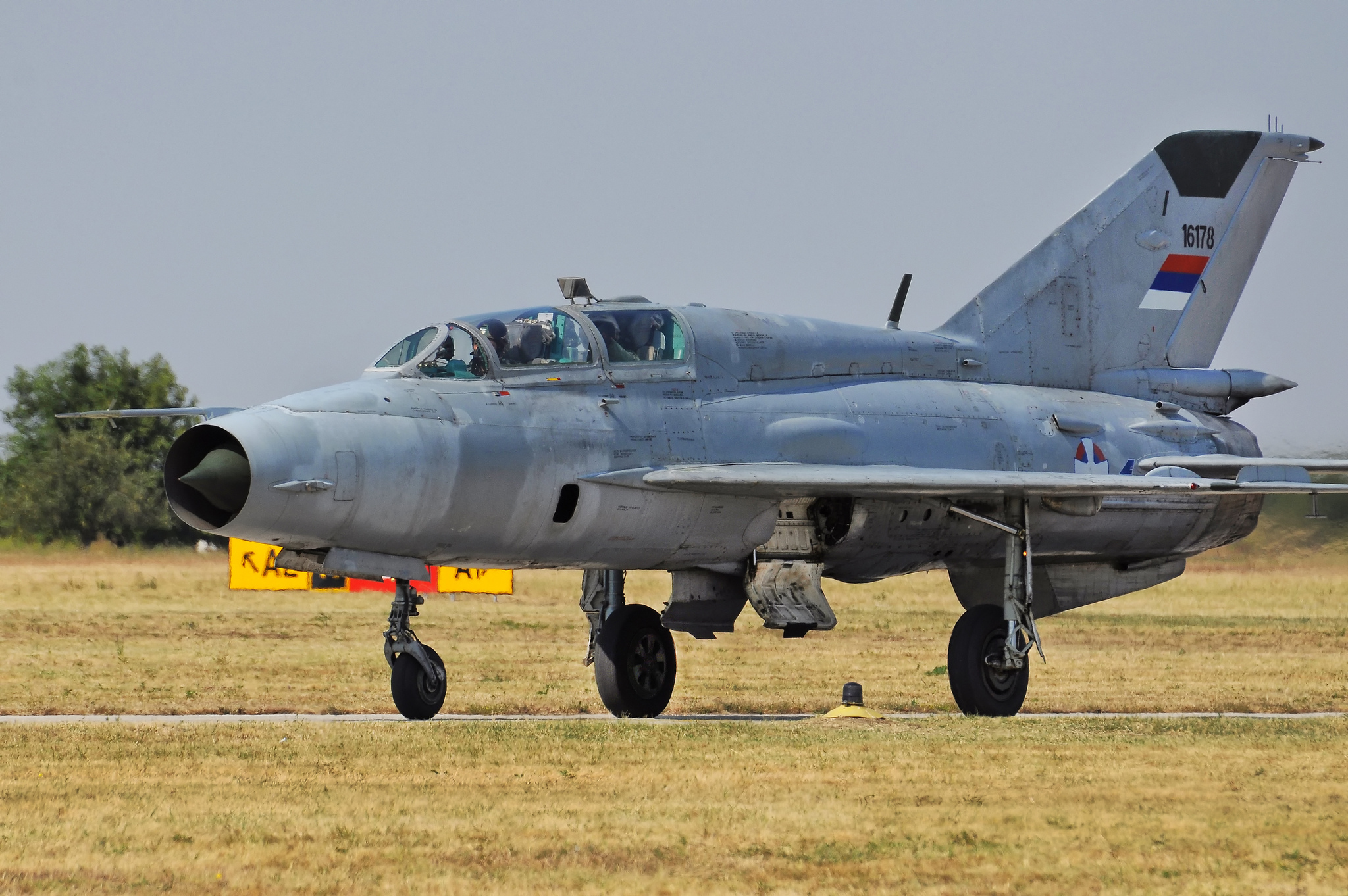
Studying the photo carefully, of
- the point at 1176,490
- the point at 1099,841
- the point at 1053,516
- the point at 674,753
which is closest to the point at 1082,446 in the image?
the point at 1053,516

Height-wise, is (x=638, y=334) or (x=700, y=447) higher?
(x=638, y=334)

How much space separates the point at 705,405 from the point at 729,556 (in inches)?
54.6

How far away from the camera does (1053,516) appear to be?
1659 centimetres

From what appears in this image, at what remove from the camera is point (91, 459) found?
53156mm

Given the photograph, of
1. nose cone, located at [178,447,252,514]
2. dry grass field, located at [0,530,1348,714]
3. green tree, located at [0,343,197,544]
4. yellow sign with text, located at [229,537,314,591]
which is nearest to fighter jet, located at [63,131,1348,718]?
nose cone, located at [178,447,252,514]

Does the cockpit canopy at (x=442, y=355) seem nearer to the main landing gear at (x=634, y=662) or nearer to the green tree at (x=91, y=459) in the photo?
the main landing gear at (x=634, y=662)

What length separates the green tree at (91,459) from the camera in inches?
1976

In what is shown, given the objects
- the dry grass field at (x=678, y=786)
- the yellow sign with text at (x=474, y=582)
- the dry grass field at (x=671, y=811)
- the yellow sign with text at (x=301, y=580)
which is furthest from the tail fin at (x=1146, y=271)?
the yellow sign with text at (x=474, y=582)

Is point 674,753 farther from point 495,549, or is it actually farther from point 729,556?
point 729,556

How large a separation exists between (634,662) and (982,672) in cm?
311

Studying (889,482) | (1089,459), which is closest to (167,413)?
(889,482)

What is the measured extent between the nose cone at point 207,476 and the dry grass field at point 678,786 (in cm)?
161

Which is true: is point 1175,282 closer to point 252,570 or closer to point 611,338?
point 611,338

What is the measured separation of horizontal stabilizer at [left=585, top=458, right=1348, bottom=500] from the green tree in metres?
33.8
